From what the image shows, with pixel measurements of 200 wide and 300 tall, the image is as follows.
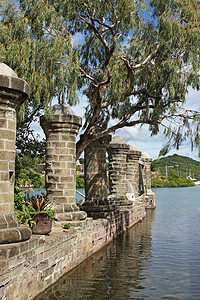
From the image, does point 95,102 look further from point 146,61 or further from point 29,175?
point 29,175

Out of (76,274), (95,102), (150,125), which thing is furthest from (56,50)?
(76,274)

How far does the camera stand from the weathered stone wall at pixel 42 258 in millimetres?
5418

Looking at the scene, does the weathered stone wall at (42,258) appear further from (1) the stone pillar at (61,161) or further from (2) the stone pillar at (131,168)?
(2) the stone pillar at (131,168)

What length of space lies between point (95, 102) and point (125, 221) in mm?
5750

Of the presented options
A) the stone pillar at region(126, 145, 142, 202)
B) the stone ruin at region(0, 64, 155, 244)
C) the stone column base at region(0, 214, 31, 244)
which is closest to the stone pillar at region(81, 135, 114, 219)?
the stone ruin at region(0, 64, 155, 244)

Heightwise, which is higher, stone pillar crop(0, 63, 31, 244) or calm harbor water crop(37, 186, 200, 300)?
stone pillar crop(0, 63, 31, 244)

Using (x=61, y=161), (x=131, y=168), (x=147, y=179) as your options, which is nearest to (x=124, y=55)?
(x=61, y=161)

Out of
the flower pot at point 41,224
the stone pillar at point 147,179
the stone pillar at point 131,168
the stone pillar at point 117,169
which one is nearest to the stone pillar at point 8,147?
the flower pot at point 41,224

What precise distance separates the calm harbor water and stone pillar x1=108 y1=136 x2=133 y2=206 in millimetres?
2923

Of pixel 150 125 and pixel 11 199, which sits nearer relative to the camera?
pixel 11 199

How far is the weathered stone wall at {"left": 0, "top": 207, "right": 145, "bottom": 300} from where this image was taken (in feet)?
17.8

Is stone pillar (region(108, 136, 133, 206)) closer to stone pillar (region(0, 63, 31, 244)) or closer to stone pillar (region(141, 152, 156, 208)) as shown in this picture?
stone pillar (region(141, 152, 156, 208))

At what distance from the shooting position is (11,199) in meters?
6.06

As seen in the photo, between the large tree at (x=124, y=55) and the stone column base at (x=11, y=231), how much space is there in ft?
14.6
